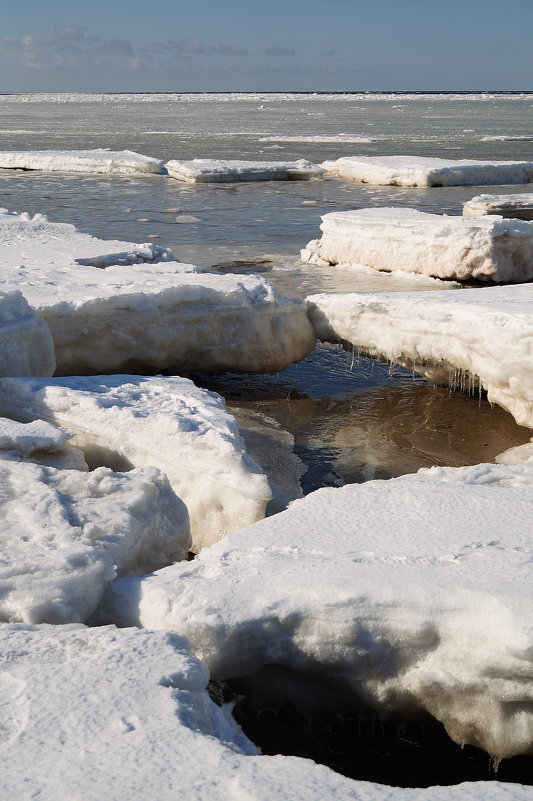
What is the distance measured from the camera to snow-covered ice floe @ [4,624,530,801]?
1.93 meters

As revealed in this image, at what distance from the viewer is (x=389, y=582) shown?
2689 millimetres

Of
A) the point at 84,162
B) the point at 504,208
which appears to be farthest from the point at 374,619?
the point at 84,162

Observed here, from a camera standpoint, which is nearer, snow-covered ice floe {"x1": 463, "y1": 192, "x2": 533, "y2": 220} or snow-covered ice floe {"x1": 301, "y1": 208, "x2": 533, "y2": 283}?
snow-covered ice floe {"x1": 301, "y1": 208, "x2": 533, "y2": 283}

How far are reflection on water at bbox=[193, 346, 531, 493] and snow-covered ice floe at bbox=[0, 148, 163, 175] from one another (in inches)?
527

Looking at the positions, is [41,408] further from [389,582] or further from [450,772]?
[450,772]

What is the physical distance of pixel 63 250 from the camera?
297 inches

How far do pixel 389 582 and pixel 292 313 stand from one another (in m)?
3.57

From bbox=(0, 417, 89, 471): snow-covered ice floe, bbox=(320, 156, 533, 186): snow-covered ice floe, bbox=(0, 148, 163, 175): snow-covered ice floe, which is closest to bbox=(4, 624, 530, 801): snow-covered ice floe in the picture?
bbox=(0, 417, 89, 471): snow-covered ice floe

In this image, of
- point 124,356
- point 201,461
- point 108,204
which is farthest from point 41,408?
point 108,204

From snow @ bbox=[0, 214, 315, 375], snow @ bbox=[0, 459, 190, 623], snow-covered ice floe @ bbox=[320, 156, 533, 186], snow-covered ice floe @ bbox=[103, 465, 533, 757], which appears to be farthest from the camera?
snow-covered ice floe @ bbox=[320, 156, 533, 186]

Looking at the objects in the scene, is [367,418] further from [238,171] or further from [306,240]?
[238,171]

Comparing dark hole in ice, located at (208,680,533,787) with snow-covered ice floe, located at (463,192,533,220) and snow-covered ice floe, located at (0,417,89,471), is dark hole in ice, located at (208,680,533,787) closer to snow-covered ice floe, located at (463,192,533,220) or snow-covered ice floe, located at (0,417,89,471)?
snow-covered ice floe, located at (0,417,89,471)

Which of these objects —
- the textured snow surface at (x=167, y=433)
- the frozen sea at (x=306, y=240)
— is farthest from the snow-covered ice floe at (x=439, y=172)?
the textured snow surface at (x=167, y=433)

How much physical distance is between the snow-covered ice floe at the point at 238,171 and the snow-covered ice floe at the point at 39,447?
1457cm
